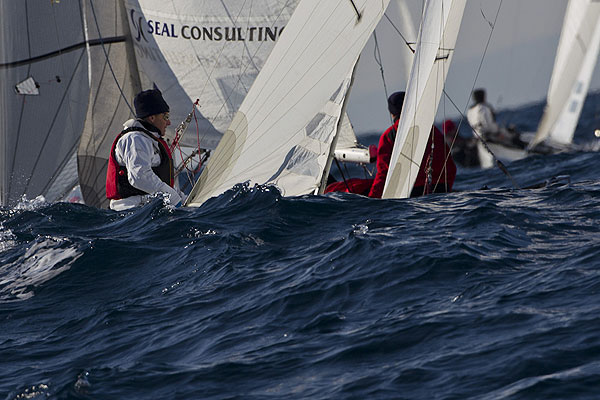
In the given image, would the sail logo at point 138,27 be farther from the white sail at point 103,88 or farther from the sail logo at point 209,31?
the white sail at point 103,88

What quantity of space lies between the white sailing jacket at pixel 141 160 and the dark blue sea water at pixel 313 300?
0.23 metres

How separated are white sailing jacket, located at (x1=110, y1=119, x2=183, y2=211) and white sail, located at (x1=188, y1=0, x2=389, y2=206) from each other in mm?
690

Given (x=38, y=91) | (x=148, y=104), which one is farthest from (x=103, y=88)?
(x=148, y=104)

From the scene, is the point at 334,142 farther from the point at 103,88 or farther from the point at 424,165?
the point at 103,88

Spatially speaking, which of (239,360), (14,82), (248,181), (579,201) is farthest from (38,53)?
(239,360)

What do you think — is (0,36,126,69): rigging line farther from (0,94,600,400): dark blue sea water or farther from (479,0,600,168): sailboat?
(479,0,600,168): sailboat

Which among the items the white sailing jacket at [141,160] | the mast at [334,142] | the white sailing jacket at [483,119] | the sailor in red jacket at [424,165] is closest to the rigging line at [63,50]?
the white sailing jacket at [141,160]

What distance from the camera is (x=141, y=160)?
9109 millimetres

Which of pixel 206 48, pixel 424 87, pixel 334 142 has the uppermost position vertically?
pixel 206 48

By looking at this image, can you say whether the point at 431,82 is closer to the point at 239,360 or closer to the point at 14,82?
the point at 239,360

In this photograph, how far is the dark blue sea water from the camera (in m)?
4.77

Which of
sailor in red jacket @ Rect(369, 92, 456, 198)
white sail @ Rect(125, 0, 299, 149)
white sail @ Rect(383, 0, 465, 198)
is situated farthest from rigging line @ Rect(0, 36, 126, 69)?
white sail @ Rect(383, 0, 465, 198)

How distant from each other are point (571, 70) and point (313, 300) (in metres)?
17.6

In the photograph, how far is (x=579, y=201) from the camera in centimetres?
852
